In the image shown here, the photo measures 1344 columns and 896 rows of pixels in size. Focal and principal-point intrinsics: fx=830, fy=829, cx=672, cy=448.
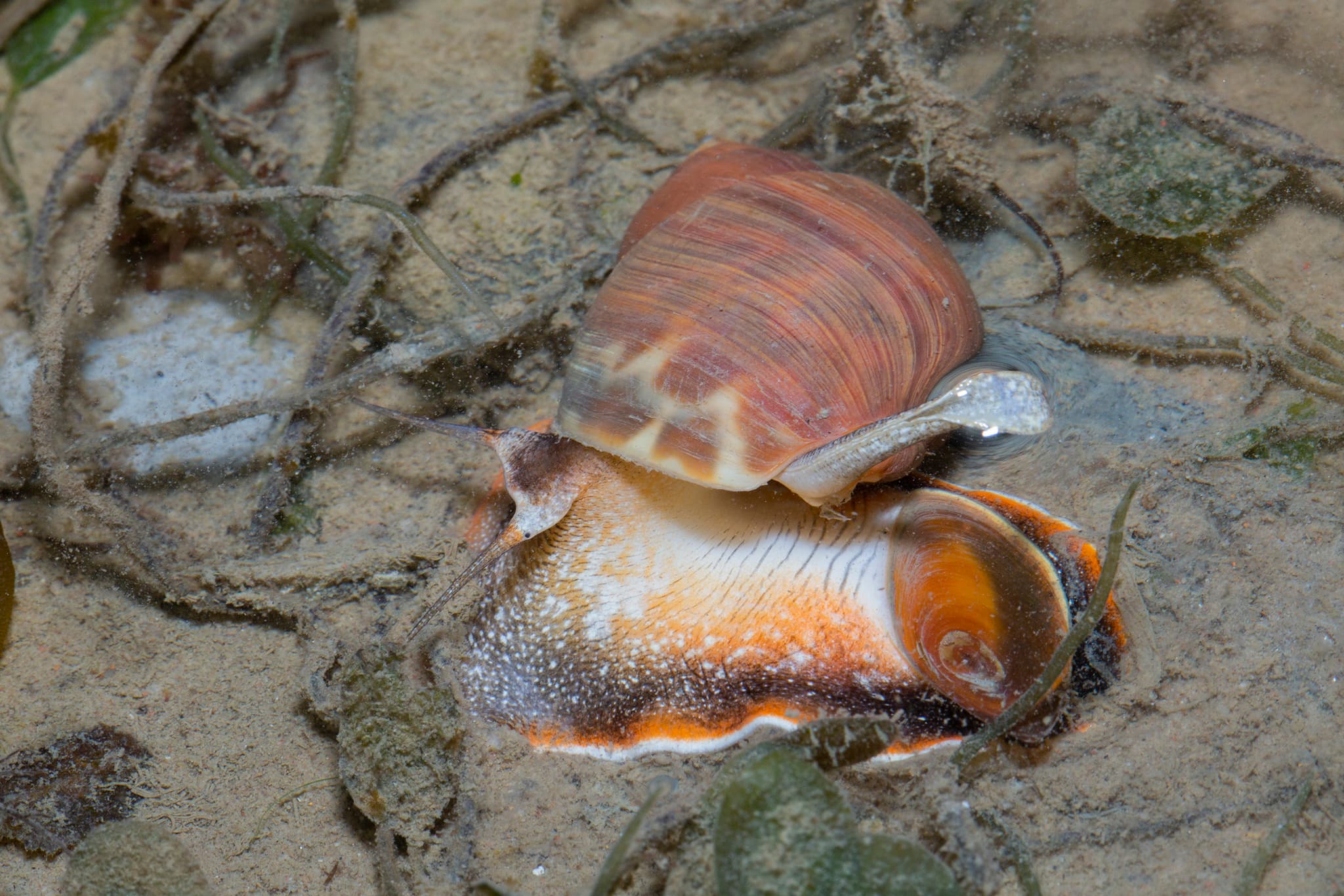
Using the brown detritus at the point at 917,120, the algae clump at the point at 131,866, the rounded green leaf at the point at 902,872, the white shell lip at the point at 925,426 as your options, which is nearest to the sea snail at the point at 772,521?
the white shell lip at the point at 925,426

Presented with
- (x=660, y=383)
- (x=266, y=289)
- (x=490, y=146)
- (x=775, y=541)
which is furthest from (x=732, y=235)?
(x=266, y=289)

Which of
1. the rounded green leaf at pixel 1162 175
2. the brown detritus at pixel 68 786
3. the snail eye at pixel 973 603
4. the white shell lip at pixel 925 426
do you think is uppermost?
the rounded green leaf at pixel 1162 175

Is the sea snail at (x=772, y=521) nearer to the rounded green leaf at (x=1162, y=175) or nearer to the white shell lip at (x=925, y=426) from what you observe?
the white shell lip at (x=925, y=426)

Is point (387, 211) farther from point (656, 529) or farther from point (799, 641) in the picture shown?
point (799, 641)

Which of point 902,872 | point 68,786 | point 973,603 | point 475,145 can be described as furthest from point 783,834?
point 475,145

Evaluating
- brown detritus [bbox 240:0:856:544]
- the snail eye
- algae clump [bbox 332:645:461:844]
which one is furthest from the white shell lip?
brown detritus [bbox 240:0:856:544]

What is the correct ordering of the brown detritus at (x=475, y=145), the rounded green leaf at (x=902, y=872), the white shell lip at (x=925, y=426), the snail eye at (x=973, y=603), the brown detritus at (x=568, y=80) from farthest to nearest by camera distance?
the brown detritus at (x=568, y=80)
the brown detritus at (x=475, y=145)
the snail eye at (x=973, y=603)
the white shell lip at (x=925, y=426)
the rounded green leaf at (x=902, y=872)

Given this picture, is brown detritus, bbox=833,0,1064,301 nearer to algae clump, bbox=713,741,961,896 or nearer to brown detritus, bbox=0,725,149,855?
algae clump, bbox=713,741,961,896
